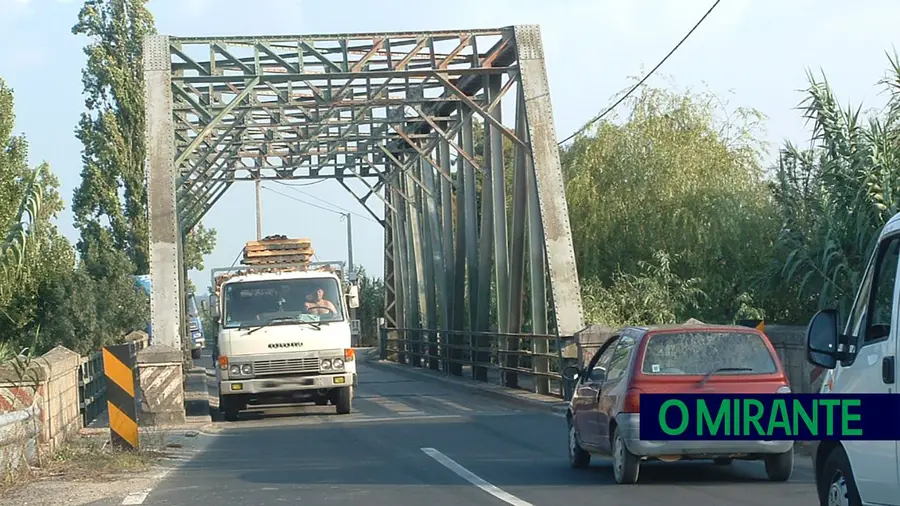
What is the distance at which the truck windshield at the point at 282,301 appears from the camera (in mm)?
20844

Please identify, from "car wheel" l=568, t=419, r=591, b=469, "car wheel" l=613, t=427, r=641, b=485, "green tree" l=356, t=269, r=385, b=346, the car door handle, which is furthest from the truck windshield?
"green tree" l=356, t=269, r=385, b=346

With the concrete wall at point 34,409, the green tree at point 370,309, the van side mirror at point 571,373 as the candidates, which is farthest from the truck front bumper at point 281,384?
the green tree at point 370,309

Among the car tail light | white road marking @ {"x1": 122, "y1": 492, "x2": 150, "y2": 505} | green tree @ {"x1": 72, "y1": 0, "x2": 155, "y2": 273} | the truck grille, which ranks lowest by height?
white road marking @ {"x1": 122, "y1": 492, "x2": 150, "y2": 505}

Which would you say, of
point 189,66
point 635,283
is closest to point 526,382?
point 635,283

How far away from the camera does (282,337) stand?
→ 20.5 metres

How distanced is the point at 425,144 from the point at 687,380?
23.8 meters

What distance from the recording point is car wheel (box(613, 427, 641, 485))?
11250 millimetres

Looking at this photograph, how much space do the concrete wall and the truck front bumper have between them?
151 inches

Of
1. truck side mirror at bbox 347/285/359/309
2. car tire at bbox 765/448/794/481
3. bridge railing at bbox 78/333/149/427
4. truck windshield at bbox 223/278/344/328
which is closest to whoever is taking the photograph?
car tire at bbox 765/448/794/481

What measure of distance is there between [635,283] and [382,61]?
24.3 feet

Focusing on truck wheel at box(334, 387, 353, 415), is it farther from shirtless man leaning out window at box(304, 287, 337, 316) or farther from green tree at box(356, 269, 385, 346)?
green tree at box(356, 269, 385, 346)

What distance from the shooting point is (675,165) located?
28672 mm

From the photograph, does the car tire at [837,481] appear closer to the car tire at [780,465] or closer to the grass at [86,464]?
the car tire at [780,465]

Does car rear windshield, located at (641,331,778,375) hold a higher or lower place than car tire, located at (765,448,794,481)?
higher
